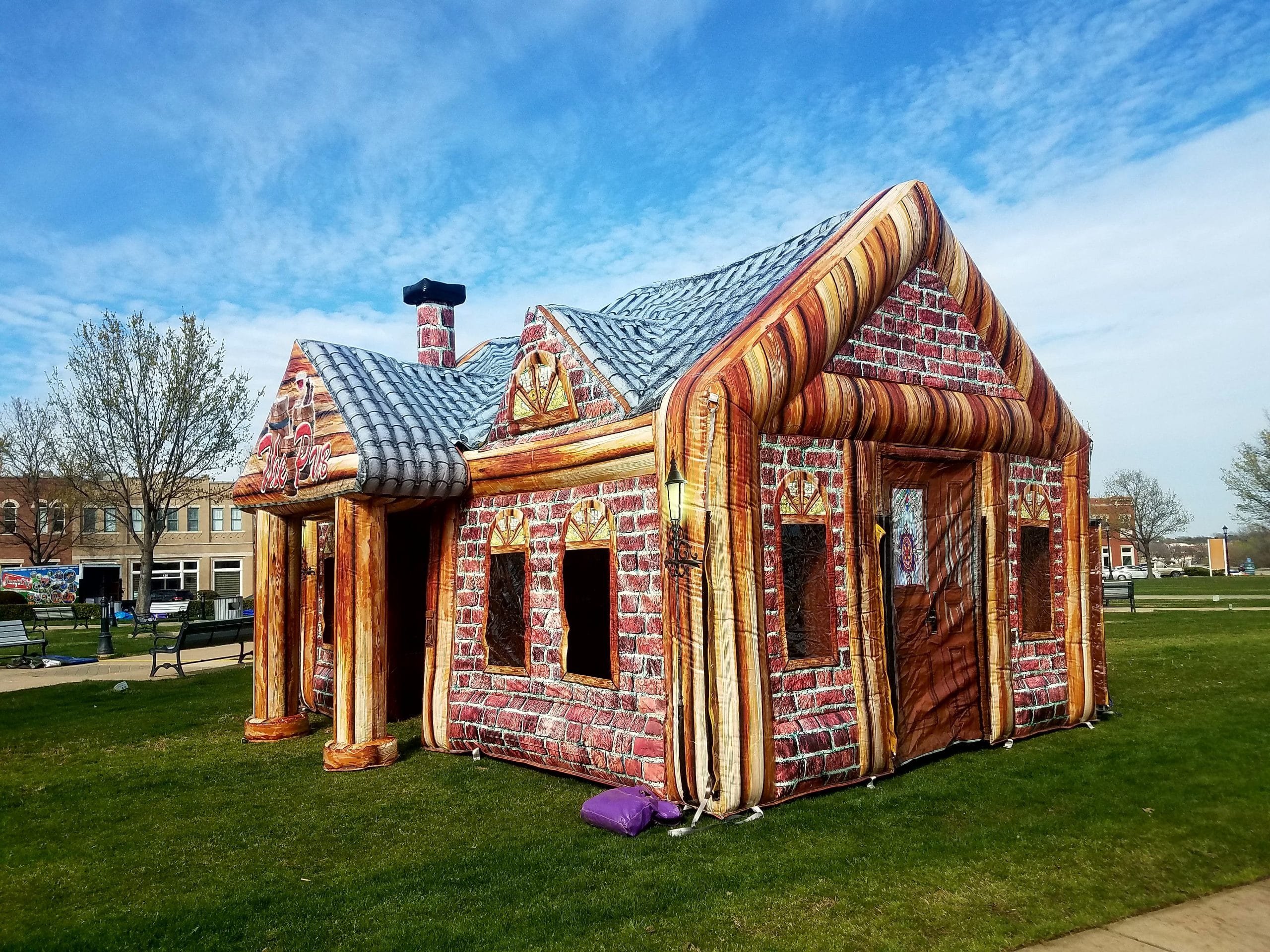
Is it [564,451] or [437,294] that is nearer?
[564,451]

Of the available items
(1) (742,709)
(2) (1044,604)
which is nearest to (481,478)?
(1) (742,709)

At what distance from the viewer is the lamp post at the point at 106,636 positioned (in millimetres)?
19516

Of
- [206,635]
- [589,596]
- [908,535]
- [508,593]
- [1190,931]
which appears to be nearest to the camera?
[1190,931]

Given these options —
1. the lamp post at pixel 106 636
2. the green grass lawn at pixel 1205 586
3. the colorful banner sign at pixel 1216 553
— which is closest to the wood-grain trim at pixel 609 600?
the lamp post at pixel 106 636

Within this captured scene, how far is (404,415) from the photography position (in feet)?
30.8

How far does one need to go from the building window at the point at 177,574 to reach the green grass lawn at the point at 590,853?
42.4 metres

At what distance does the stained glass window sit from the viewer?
26.1ft

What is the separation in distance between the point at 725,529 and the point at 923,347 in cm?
317

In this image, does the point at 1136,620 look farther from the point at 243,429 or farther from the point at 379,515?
the point at 243,429

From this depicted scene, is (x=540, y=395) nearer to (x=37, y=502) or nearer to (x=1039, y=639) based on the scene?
(x=1039, y=639)

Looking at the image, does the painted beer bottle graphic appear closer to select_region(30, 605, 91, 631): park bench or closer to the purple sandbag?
the purple sandbag

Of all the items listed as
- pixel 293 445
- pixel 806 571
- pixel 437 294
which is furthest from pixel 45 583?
pixel 806 571

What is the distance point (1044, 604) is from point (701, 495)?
15.2ft

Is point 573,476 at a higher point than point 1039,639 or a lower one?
higher
